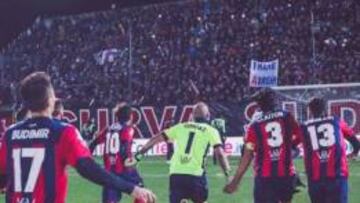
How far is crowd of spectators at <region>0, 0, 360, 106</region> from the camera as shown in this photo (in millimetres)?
34500

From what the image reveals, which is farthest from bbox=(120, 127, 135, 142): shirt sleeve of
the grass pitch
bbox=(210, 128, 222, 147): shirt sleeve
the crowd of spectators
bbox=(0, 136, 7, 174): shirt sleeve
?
the crowd of spectators

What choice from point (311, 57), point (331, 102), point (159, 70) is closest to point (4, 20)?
point (159, 70)

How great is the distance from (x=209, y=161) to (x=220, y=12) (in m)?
12.5

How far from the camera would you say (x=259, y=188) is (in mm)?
10555

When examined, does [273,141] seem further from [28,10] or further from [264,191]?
[28,10]

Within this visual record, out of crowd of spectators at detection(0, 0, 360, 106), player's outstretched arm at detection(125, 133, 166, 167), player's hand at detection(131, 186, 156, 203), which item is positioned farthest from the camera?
crowd of spectators at detection(0, 0, 360, 106)

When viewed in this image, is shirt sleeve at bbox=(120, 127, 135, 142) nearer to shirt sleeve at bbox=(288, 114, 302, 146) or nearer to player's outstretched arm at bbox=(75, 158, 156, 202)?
shirt sleeve at bbox=(288, 114, 302, 146)

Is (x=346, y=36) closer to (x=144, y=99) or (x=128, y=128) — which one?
(x=144, y=99)

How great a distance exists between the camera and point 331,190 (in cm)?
1036

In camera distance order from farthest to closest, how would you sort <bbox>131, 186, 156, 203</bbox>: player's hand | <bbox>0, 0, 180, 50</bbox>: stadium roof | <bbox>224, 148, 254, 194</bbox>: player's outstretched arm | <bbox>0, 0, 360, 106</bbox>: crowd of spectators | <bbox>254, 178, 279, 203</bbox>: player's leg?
<bbox>0, 0, 180, 50</bbox>: stadium roof < <bbox>0, 0, 360, 106</bbox>: crowd of spectators < <bbox>254, 178, 279, 203</bbox>: player's leg < <bbox>224, 148, 254, 194</bbox>: player's outstretched arm < <bbox>131, 186, 156, 203</bbox>: player's hand

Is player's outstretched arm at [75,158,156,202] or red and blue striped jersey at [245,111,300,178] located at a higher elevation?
red and blue striped jersey at [245,111,300,178]

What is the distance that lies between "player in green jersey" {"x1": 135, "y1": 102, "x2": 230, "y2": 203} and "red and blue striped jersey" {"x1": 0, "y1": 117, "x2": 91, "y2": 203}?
5082mm

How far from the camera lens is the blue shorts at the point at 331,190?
1032cm

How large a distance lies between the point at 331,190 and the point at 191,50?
28.4m
